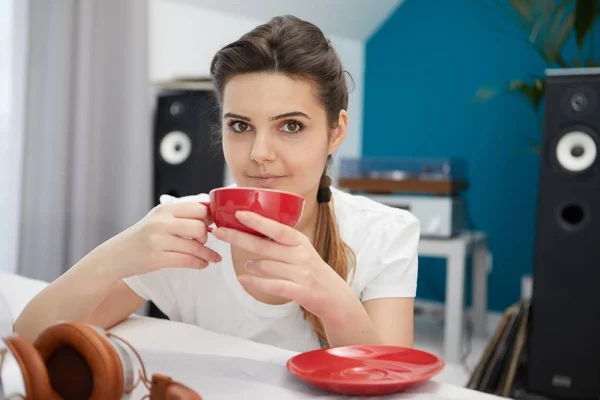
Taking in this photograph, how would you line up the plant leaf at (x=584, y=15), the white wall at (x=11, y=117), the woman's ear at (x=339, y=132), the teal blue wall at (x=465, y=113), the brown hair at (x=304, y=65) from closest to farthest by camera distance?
the brown hair at (x=304, y=65) < the woman's ear at (x=339, y=132) < the white wall at (x=11, y=117) < the plant leaf at (x=584, y=15) < the teal blue wall at (x=465, y=113)

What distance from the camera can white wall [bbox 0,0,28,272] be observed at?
211cm

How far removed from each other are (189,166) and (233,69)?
1.48 meters

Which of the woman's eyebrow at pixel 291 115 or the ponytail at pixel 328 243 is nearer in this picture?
the woman's eyebrow at pixel 291 115

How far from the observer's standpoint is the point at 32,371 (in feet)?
1.36

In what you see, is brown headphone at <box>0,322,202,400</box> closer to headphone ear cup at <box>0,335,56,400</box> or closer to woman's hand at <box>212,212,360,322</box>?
headphone ear cup at <box>0,335,56,400</box>

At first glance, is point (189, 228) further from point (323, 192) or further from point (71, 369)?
point (323, 192)

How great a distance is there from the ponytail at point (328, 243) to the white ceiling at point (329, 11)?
1.75 meters

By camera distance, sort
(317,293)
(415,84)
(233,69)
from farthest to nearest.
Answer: (415,84) < (233,69) < (317,293)

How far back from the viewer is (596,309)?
1.87 metres

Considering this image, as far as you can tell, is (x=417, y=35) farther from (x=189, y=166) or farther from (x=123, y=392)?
(x=123, y=392)

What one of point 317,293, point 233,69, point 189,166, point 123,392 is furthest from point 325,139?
point 189,166

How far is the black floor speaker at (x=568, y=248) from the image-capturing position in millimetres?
1884

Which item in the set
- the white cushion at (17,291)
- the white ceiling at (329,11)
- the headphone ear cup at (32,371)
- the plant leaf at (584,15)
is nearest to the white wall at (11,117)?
the white ceiling at (329,11)

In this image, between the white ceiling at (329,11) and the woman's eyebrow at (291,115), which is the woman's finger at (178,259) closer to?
the woman's eyebrow at (291,115)
